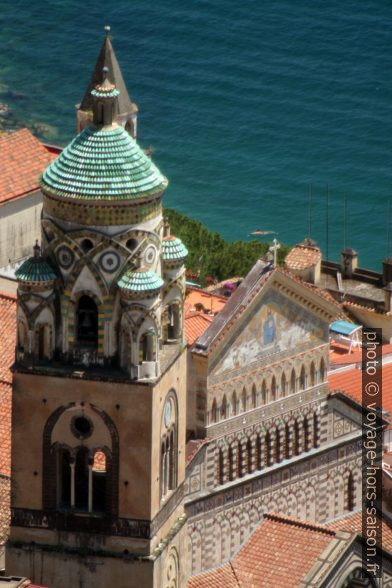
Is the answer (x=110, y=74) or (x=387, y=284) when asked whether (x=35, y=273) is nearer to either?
(x=110, y=74)

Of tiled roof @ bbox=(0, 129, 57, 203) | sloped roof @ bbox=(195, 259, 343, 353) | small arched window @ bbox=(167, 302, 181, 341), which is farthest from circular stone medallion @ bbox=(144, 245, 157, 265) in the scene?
tiled roof @ bbox=(0, 129, 57, 203)

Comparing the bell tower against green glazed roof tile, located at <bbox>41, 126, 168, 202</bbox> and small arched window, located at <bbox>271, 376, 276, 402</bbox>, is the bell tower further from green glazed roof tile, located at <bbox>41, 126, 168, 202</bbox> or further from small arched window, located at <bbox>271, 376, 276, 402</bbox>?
small arched window, located at <bbox>271, 376, 276, 402</bbox>

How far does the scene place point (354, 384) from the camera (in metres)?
111

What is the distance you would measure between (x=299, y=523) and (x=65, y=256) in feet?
70.7

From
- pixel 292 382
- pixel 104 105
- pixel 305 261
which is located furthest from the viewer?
pixel 305 261

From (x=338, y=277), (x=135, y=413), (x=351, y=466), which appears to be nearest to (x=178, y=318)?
(x=135, y=413)

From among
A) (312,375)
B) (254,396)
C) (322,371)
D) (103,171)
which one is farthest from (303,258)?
(103,171)

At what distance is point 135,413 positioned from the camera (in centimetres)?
8338

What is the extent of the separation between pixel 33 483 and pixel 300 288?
1985 centimetres

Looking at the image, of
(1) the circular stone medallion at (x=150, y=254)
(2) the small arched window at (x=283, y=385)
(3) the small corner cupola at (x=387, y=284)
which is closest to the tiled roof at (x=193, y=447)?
(2) the small arched window at (x=283, y=385)

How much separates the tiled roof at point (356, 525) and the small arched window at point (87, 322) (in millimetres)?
24171

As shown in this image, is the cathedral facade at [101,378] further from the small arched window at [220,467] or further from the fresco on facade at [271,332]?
the fresco on facade at [271,332]

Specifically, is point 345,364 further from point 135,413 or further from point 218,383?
point 135,413

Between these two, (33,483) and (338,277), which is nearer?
(33,483)
